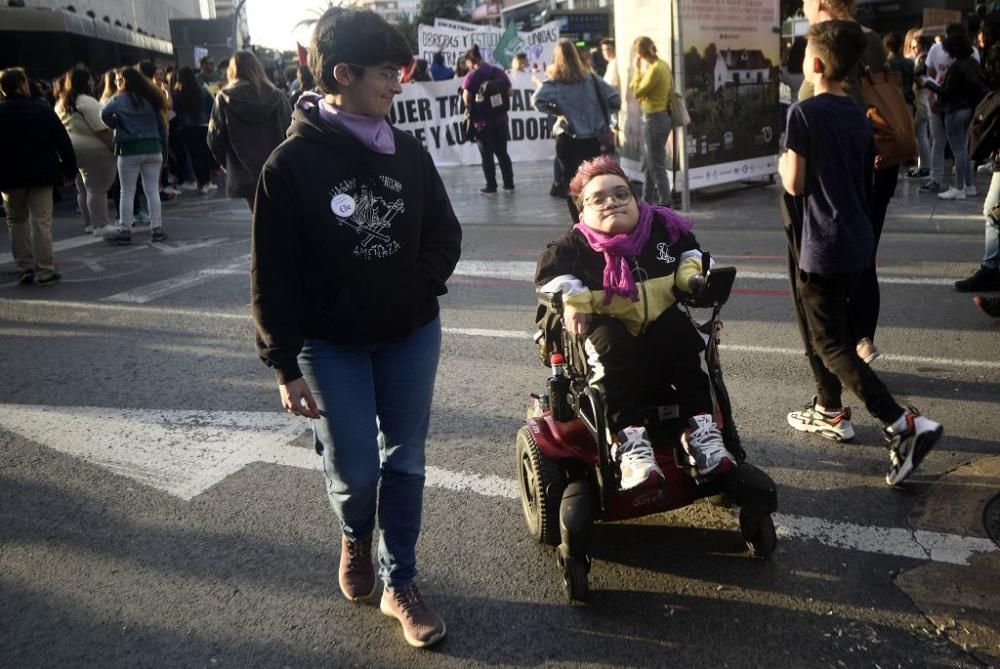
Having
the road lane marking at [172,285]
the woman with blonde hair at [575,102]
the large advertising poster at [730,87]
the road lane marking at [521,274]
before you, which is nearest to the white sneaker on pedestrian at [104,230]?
the road lane marking at [172,285]

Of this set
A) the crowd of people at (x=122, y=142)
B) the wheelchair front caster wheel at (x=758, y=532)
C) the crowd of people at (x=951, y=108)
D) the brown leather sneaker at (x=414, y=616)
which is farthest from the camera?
the crowd of people at (x=122, y=142)

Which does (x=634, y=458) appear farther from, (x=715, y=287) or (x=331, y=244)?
(x=331, y=244)

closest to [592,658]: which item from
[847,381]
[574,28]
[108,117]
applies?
[847,381]

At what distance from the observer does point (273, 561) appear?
11.9ft

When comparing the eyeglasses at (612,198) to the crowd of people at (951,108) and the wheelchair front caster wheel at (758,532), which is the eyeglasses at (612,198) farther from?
the crowd of people at (951,108)

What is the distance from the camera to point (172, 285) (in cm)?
875

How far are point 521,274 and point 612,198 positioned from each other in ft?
16.0

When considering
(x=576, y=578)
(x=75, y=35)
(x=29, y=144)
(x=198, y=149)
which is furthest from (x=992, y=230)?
(x=75, y=35)

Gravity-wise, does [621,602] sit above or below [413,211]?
below

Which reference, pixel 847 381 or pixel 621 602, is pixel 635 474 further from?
pixel 847 381

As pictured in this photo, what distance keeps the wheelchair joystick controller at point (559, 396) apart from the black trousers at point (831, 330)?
1.28m

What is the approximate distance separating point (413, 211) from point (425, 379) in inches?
21.4

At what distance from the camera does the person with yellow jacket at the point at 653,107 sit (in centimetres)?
1056

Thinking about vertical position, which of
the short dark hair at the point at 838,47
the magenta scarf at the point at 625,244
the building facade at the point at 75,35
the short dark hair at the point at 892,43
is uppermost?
the building facade at the point at 75,35
